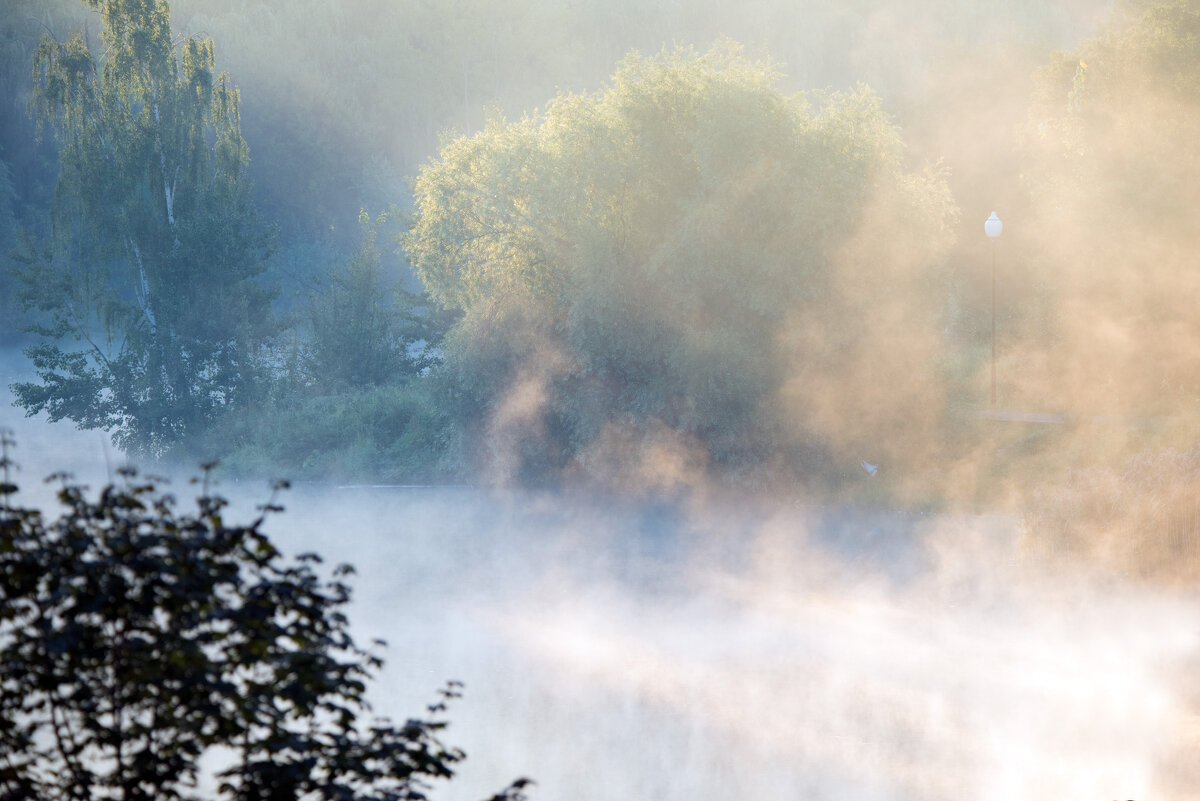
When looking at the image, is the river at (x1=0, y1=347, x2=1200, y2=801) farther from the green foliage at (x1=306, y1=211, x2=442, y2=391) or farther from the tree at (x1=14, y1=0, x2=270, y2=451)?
the tree at (x1=14, y1=0, x2=270, y2=451)

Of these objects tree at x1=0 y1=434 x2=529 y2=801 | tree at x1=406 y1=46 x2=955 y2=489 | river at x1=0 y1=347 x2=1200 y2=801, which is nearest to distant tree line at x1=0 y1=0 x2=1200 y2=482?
tree at x1=406 y1=46 x2=955 y2=489

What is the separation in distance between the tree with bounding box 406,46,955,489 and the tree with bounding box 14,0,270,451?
1049 cm

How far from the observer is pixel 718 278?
2180 centimetres

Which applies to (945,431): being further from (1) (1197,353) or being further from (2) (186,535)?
(2) (186,535)

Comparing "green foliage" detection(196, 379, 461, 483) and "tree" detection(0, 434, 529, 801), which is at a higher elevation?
"green foliage" detection(196, 379, 461, 483)

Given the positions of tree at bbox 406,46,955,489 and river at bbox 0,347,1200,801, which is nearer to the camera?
river at bbox 0,347,1200,801

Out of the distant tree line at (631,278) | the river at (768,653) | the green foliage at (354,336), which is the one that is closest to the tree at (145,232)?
the distant tree line at (631,278)

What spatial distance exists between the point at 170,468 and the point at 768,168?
17.6 metres

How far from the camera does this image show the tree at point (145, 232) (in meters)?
30.3

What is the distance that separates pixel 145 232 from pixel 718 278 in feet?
54.6

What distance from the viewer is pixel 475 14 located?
75688mm

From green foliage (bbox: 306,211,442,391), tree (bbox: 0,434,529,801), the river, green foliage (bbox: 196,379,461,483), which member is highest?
green foliage (bbox: 306,211,442,391)

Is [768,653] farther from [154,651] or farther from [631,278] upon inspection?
[154,651]

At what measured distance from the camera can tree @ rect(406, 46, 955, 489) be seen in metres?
21.6
